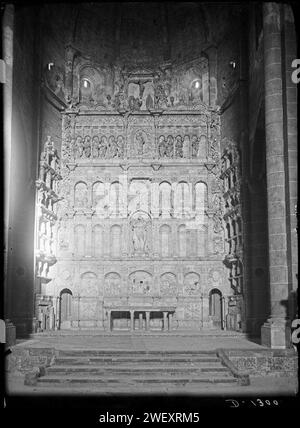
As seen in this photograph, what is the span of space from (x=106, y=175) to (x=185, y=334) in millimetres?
10724

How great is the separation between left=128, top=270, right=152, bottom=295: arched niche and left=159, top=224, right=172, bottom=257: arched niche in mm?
1522

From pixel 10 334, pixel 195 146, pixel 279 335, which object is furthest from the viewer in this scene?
pixel 195 146

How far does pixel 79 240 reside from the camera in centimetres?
2967

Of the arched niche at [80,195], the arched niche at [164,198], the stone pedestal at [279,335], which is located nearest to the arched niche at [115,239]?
the arched niche at [80,195]

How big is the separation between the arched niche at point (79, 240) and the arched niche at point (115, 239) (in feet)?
5.11

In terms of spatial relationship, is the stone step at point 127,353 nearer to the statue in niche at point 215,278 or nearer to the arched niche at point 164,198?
the statue in niche at point 215,278

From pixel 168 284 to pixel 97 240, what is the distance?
469 cm

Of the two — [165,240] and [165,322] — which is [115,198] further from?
[165,322]

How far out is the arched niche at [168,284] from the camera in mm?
28859

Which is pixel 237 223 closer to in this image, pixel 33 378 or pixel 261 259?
pixel 261 259

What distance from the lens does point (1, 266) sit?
898 cm

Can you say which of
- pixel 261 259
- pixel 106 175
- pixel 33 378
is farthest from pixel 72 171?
pixel 33 378

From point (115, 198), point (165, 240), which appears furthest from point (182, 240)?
point (115, 198)

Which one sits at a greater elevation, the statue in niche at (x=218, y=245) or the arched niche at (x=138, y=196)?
the arched niche at (x=138, y=196)
